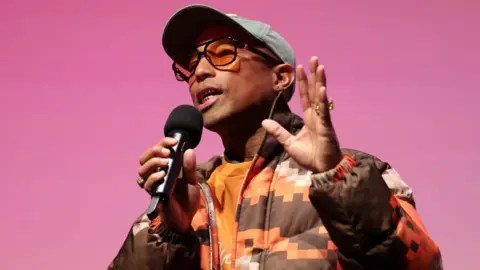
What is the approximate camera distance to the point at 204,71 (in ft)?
6.38

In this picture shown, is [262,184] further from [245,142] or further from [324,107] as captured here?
[324,107]

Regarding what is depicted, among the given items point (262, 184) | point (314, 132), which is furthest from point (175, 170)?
point (262, 184)

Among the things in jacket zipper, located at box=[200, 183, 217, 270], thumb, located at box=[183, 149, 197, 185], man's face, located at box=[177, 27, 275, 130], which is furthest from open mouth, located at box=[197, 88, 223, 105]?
thumb, located at box=[183, 149, 197, 185]

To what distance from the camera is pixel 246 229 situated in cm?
172

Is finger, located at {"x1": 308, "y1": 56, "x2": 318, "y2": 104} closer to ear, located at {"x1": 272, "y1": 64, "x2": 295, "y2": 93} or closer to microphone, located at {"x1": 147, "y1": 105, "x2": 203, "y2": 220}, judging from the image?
microphone, located at {"x1": 147, "y1": 105, "x2": 203, "y2": 220}

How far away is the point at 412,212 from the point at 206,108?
25.5 inches

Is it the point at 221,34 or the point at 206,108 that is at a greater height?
the point at 221,34

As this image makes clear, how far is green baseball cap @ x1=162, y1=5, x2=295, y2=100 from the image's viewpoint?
2018 mm

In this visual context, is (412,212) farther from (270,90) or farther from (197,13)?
(197,13)

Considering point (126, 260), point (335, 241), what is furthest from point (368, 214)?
point (126, 260)

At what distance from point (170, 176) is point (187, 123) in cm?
23

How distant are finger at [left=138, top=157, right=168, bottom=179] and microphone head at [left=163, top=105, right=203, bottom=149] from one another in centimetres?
11

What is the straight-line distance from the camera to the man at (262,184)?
1401 mm

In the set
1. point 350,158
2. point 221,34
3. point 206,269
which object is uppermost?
point 221,34
